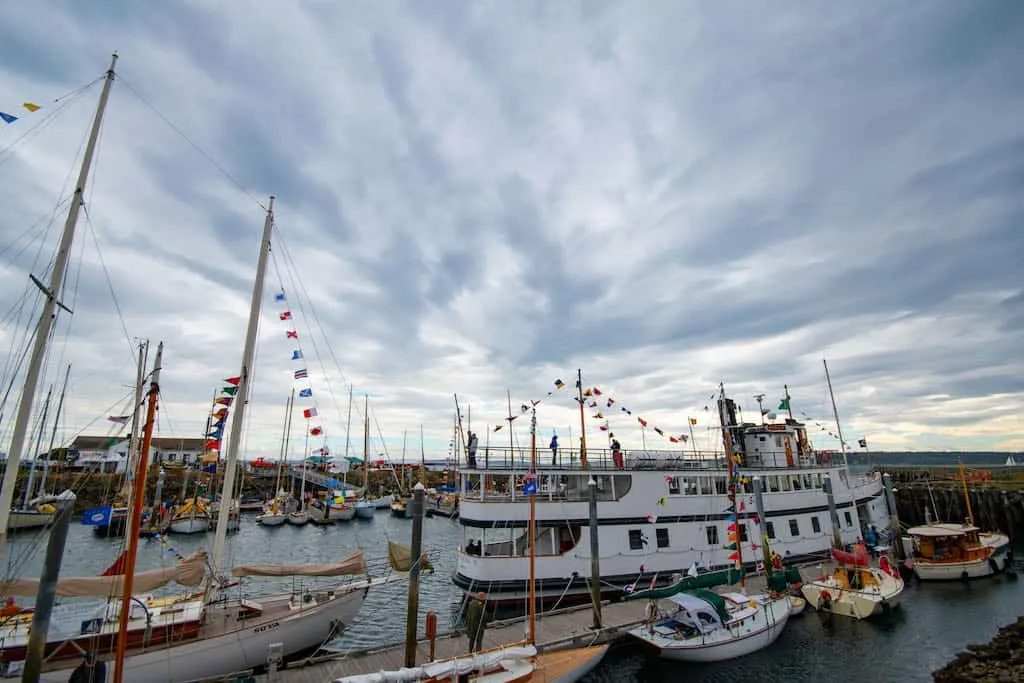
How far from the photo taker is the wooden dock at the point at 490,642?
13.8m

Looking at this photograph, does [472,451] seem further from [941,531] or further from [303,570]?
[941,531]

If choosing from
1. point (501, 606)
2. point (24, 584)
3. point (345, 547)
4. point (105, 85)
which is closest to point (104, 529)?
point (345, 547)

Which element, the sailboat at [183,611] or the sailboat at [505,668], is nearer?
the sailboat at [183,611]

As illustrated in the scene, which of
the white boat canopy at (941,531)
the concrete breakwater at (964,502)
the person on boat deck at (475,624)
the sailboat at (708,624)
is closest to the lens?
the person on boat deck at (475,624)

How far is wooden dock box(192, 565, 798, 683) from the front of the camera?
1380cm

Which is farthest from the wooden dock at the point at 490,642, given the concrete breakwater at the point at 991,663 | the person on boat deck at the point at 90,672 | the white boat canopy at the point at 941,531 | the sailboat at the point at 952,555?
the white boat canopy at the point at 941,531

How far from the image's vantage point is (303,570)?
16.7 meters

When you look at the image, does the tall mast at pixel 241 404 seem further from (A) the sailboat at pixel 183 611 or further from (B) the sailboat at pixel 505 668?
(B) the sailboat at pixel 505 668

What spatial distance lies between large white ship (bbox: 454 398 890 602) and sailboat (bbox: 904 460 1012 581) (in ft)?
14.9

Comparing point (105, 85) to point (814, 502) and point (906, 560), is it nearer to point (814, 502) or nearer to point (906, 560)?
point (814, 502)

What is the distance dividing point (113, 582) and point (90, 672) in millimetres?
2965

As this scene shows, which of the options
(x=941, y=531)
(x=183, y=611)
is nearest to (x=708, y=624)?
(x=183, y=611)

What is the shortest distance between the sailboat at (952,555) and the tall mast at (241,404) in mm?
34868

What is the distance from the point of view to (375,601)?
26.6 m
